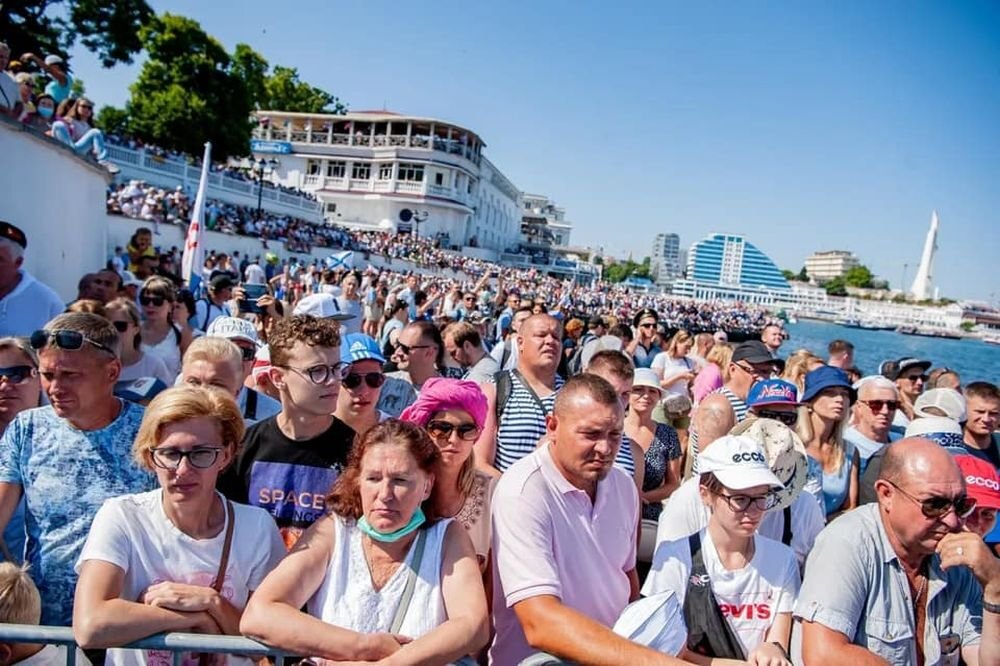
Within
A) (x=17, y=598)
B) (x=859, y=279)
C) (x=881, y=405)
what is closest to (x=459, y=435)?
(x=17, y=598)

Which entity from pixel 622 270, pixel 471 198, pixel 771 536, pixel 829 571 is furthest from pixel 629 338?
pixel 622 270

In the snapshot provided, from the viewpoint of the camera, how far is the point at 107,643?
6.34 ft

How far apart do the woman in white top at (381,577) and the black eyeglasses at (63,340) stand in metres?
1.22

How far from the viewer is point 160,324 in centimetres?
500

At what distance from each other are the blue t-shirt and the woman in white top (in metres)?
0.83

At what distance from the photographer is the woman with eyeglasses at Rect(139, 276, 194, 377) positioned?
4.85 metres

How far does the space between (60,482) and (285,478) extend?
806mm

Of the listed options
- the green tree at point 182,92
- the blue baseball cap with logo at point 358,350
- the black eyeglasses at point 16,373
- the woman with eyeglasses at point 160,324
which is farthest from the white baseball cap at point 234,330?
the green tree at point 182,92

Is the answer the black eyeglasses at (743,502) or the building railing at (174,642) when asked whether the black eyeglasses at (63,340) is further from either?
the black eyeglasses at (743,502)

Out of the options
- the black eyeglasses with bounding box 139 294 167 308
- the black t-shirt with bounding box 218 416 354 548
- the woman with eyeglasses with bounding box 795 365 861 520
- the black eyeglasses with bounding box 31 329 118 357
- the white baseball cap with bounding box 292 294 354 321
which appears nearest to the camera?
the black eyeglasses with bounding box 31 329 118 357

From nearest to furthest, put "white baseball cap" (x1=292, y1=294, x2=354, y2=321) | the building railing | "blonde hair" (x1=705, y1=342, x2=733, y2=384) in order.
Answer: the building railing, "white baseball cap" (x1=292, y1=294, x2=354, y2=321), "blonde hair" (x1=705, y1=342, x2=733, y2=384)

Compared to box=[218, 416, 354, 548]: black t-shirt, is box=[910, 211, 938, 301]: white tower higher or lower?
higher

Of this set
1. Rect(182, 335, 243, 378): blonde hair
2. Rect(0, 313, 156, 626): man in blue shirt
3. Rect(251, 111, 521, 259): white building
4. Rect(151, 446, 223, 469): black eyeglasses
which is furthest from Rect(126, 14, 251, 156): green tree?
Rect(151, 446, 223, 469): black eyeglasses

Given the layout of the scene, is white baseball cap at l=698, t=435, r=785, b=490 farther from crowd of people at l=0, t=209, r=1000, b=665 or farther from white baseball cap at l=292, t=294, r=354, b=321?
white baseball cap at l=292, t=294, r=354, b=321
